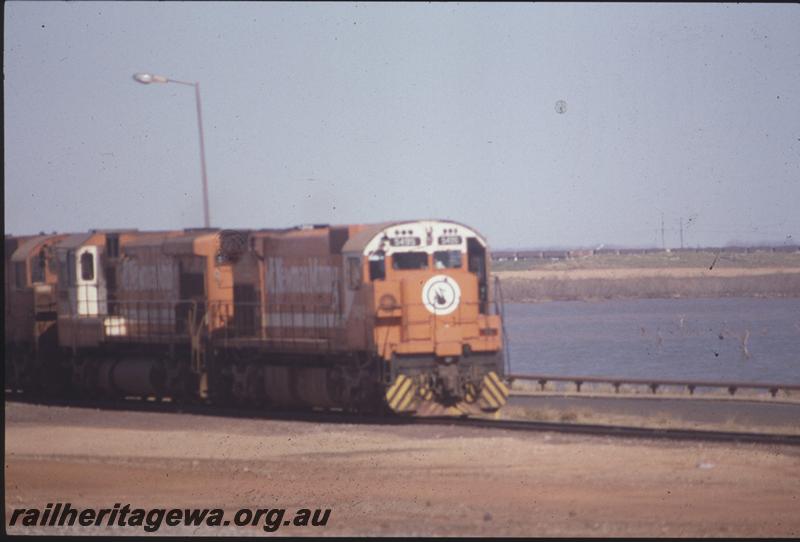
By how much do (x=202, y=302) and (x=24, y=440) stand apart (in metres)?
5.89

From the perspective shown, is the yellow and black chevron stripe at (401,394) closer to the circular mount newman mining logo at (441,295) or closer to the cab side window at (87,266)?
the circular mount newman mining logo at (441,295)

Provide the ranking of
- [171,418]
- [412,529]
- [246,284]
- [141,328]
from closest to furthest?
[412,529] → [171,418] → [246,284] → [141,328]

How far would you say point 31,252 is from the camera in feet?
101

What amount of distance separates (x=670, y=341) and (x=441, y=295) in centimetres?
1349

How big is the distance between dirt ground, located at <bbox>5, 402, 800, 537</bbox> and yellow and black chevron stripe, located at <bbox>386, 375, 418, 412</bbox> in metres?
0.56

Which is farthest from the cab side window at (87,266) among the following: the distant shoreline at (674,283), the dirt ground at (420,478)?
the distant shoreline at (674,283)

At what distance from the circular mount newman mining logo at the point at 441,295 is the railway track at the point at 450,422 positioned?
2096mm

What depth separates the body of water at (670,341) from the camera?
78.4 ft

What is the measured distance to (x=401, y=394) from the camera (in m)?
21.5

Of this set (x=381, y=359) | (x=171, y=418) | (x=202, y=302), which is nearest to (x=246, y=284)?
(x=202, y=302)

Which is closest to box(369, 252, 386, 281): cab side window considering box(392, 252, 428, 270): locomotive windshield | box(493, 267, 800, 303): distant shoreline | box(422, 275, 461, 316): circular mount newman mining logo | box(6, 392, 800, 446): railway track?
box(392, 252, 428, 270): locomotive windshield

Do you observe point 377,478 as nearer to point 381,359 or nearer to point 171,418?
point 381,359

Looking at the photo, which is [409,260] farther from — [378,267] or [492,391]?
[492,391]

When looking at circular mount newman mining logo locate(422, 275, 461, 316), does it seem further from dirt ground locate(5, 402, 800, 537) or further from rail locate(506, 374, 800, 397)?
rail locate(506, 374, 800, 397)
